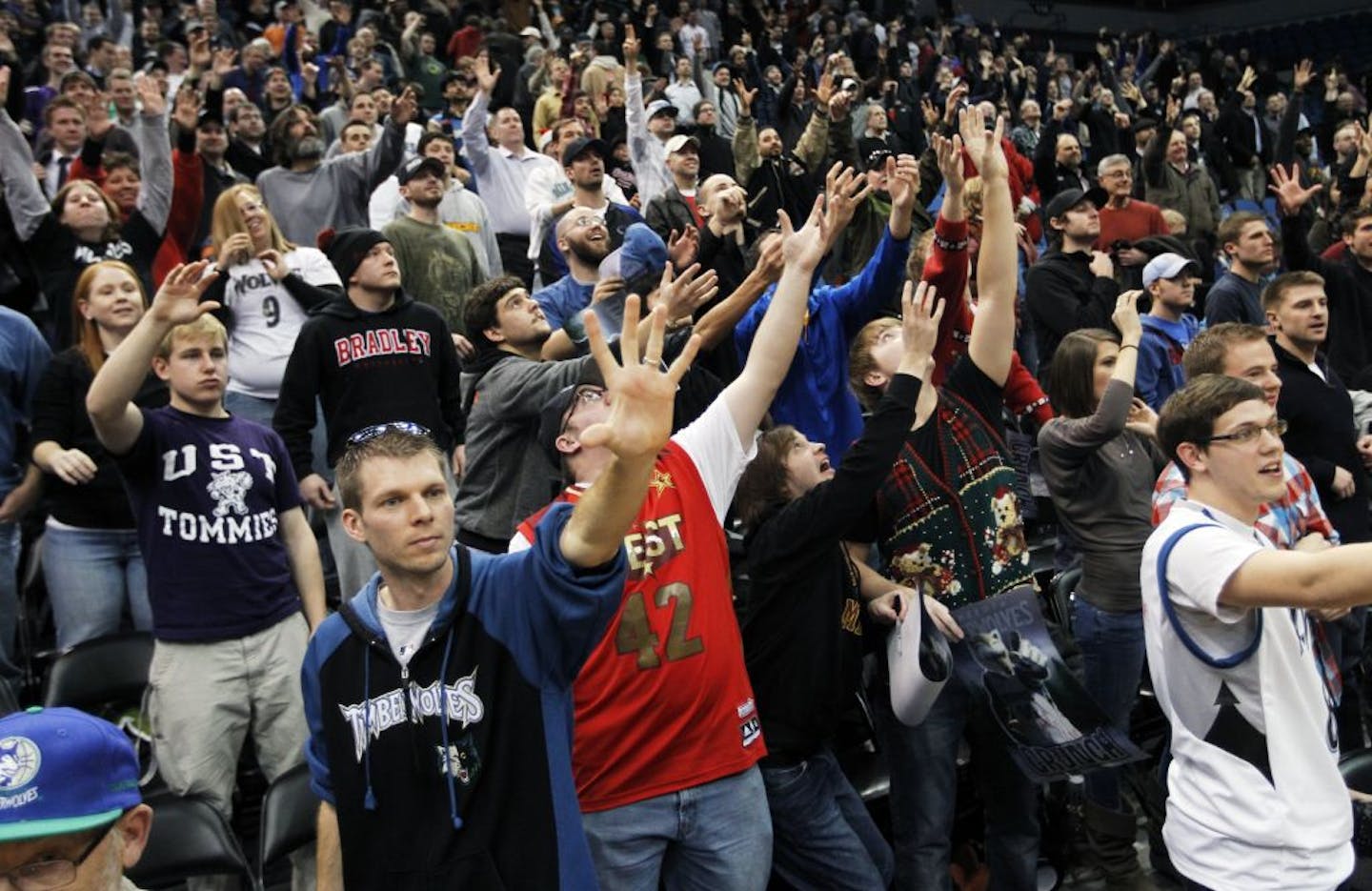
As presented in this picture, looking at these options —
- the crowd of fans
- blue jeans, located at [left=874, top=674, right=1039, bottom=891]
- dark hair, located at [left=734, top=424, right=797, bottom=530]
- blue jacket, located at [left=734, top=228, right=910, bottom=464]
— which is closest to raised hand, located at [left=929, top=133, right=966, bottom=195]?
the crowd of fans

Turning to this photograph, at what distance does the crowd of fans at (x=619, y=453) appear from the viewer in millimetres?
2822

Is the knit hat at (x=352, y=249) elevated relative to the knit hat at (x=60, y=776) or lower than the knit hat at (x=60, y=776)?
elevated

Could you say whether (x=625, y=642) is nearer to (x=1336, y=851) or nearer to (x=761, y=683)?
(x=761, y=683)

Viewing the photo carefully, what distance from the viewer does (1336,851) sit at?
2611 millimetres

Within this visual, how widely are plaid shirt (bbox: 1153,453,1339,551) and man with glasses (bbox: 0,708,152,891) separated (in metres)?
2.56

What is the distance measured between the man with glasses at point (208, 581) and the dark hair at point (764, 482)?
1399 mm

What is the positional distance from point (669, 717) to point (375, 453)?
87 cm

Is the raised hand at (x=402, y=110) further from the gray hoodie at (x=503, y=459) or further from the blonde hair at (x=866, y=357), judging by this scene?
the blonde hair at (x=866, y=357)

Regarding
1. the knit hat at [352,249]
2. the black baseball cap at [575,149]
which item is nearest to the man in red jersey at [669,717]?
the knit hat at [352,249]

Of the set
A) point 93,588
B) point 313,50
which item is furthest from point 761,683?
point 313,50

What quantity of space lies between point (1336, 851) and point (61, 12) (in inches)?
461

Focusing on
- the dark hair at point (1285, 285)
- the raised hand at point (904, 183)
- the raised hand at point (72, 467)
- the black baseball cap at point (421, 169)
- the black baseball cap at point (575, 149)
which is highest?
the black baseball cap at point (575, 149)

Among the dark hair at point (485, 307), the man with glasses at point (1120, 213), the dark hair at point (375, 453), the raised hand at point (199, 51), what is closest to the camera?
the dark hair at point (375, 453)

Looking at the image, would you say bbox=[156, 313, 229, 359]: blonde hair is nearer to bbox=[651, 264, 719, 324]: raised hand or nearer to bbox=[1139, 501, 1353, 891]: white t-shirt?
bbox=[651, 264, 719, 324]: raised hand
